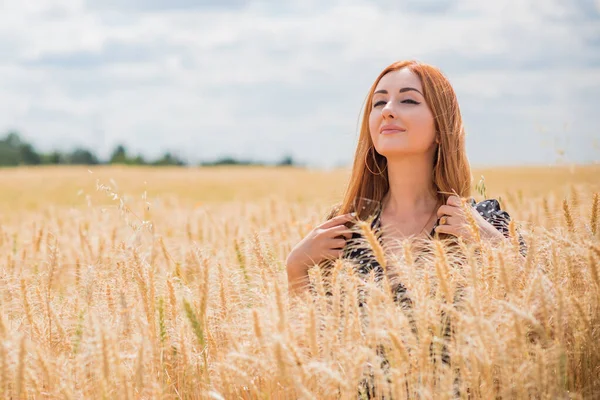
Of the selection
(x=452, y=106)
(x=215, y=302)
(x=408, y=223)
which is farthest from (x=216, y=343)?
(x=452, y=106)

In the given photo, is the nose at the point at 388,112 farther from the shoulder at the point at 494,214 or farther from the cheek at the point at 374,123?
the shoulder at the point at 494,214

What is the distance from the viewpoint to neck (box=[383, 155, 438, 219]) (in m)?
3.19

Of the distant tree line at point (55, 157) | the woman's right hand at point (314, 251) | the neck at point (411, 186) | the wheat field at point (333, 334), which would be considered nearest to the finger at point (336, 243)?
the woman's right hand at point (314, 251)

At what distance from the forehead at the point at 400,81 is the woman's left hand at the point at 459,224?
56 cm

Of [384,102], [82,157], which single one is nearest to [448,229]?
[384,102]

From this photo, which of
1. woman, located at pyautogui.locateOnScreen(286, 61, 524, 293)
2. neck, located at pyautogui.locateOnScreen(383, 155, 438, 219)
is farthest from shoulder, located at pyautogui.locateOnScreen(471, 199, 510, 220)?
neck, located at pyautogui.locateOnScreen(383, 155, 438, 219)

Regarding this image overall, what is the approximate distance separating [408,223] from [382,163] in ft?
1.27

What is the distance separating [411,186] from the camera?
321 centimetres

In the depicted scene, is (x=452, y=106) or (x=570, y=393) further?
(x=452, y=106)

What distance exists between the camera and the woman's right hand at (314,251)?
296cm

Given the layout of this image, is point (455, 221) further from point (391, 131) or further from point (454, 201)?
point (391, 131)

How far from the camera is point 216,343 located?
2.53 m

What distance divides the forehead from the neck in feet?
1.02

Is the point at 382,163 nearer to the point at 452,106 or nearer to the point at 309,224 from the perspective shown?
the point at 452,106
